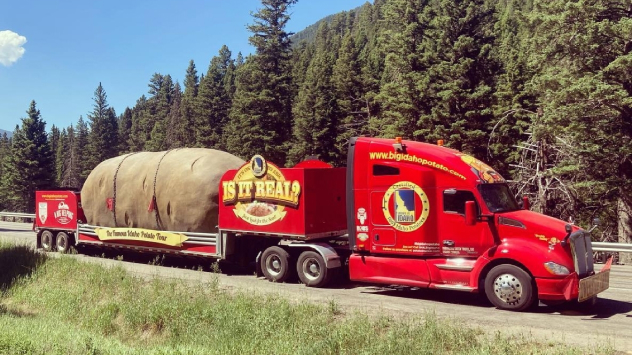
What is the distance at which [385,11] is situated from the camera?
37.7 meters

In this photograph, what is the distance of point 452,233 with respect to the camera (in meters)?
10.8

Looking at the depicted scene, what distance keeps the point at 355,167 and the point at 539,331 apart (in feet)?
18.0

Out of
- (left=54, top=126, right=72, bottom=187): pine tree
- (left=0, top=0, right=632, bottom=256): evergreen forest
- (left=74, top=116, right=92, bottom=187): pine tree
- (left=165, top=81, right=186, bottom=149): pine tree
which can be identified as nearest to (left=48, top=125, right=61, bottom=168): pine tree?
(left=54, top=126, right=72, bottom=187): pine tree

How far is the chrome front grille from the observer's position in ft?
31.7

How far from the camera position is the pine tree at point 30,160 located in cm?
6147

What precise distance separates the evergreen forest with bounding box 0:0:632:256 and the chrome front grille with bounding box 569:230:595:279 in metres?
9.40

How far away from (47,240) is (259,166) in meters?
12.5

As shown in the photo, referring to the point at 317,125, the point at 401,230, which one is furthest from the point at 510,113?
the point at 317,125

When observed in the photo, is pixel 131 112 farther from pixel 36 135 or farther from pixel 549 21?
pixel 549 21

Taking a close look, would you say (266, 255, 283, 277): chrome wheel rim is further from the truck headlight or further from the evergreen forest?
the evergreen forest

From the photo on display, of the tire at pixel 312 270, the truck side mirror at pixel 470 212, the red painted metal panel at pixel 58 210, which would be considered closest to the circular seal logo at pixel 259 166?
the tire at pixel 312 270

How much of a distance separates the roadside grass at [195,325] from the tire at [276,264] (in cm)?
174

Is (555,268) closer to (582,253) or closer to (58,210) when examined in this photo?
(582,253)

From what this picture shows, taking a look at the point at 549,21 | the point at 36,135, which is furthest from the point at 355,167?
the point at 36,135
